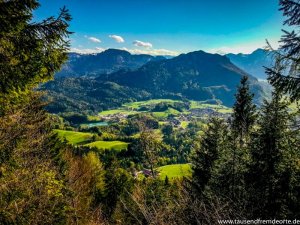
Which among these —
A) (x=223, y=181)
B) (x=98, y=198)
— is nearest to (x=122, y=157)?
(x=98, y=198)

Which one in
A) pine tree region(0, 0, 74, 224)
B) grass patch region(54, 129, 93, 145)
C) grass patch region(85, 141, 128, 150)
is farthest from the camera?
grass patch region(54, 129, 93, 145)

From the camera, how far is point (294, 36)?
32.4ft

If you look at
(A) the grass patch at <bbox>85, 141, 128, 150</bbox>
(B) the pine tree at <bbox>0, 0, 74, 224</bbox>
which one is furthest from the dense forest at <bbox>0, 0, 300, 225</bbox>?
(A) the grass patch at <bbox>85, 141, 128, 150</bbox>

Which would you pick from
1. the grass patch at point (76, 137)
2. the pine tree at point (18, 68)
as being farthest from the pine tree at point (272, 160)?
the grass patch at point (76, 137)

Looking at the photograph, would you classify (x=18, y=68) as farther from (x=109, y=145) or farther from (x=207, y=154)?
(x=109, y=145)

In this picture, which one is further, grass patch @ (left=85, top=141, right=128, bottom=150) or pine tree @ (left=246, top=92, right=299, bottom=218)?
grass patch @ (left=85, top=141, right=128, bottom=150)


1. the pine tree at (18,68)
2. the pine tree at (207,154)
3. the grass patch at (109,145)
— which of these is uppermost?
the pine tree at (18,68)

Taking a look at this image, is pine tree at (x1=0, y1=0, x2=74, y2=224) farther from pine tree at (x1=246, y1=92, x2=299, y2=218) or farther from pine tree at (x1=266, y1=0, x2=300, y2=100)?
pine tree at (x1=246, y1=92, x2=299, y2=218)

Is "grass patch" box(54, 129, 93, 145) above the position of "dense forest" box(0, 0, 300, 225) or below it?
below

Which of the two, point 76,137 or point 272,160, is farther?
point 76,137

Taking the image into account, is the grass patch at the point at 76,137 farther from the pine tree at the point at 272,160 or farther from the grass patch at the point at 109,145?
the pine tree at the point at 272,160

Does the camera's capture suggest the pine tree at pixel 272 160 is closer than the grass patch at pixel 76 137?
Yes

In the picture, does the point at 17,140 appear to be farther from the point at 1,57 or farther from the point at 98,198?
the point at 98,198

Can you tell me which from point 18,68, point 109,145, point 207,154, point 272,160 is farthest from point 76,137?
point 18,68
